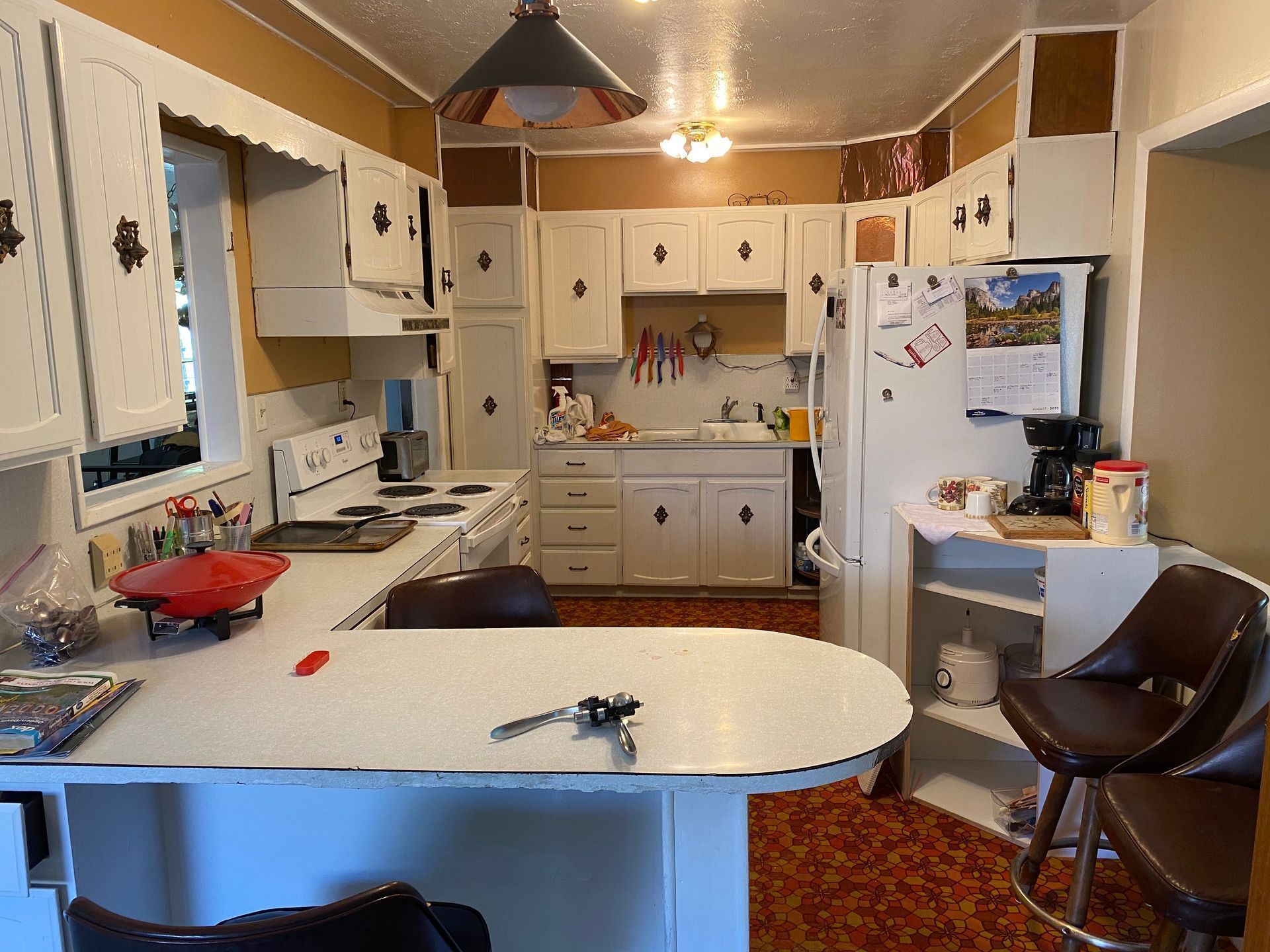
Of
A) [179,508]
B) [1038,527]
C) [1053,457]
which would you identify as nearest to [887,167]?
[1053,457]

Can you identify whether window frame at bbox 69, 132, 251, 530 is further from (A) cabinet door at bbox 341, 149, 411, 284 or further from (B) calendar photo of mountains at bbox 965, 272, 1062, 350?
(B) calendar photo of mountains at bbox 965, 272, 1062, 350

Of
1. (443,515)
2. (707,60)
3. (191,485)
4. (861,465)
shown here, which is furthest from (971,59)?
(191,485)

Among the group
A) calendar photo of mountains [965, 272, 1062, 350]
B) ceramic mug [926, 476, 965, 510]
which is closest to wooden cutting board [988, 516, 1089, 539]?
ceramic mug [926, 476, 965, 510]

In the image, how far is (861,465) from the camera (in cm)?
302

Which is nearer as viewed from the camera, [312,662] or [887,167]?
[312,662]

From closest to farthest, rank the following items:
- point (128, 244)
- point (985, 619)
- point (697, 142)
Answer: point (128, 244) → point (985, 619) → point (697, 142)

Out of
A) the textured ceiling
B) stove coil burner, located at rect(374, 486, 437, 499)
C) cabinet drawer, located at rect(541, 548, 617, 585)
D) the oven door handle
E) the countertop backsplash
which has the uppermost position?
the textured ceiling

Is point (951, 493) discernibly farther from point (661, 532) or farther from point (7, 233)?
point (7, 233)

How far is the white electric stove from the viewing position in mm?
3023

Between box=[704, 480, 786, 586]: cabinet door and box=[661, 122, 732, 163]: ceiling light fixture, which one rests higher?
box=[661, 122, 732, 163]: ceiling light fixture

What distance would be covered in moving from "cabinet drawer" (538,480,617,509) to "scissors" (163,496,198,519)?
2.61 meters

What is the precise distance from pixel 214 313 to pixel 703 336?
3057 millimetres

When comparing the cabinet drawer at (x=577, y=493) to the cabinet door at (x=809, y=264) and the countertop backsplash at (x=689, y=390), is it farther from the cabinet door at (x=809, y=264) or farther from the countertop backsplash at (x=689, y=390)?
the cabinet door at (x=809, y=264)

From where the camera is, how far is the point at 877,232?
4758 mm
